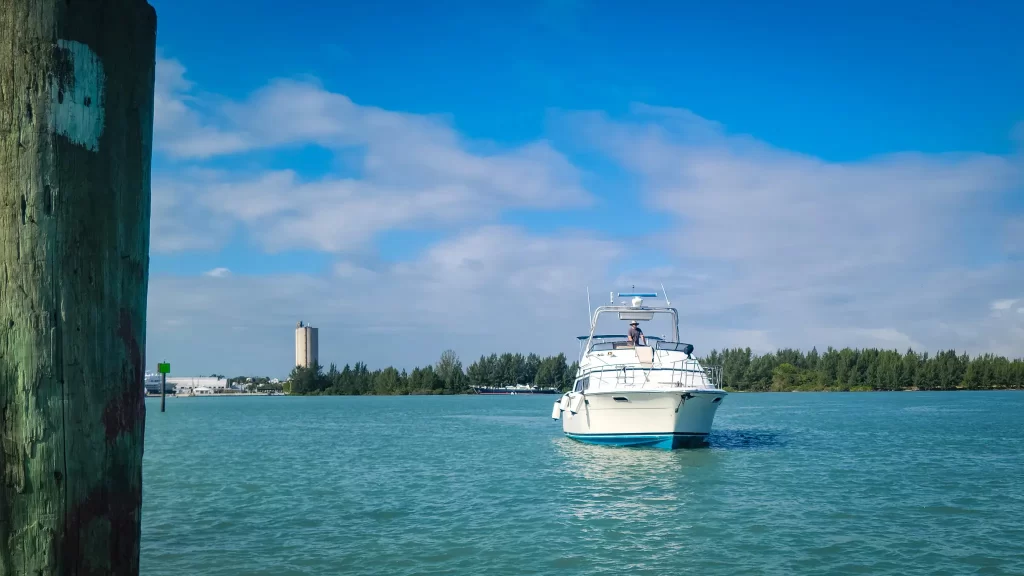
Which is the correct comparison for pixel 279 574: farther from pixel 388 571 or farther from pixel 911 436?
pixel 911 436

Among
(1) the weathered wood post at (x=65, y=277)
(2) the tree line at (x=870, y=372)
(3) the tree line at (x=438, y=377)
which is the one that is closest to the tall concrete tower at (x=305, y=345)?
(3) the tree line at (x=438, y=377)

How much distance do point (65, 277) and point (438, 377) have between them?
595 feet

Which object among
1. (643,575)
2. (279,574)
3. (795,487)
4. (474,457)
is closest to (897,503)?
(795,487)

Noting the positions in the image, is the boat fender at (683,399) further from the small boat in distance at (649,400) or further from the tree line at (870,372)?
the tree line at (870,372)

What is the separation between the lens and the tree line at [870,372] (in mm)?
167000

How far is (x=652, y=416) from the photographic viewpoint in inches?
1152

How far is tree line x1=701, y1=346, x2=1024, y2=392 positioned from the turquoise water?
140 metres

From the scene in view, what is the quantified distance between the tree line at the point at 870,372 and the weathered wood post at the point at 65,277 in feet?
544

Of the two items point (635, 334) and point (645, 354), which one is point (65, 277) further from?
point (635, 334)

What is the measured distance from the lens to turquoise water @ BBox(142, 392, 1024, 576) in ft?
43.7

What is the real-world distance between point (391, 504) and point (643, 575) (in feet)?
28.3

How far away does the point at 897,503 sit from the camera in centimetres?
1880

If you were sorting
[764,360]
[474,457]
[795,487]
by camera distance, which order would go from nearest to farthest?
1. [795,487]
2. [474,457]
3. [764,360]

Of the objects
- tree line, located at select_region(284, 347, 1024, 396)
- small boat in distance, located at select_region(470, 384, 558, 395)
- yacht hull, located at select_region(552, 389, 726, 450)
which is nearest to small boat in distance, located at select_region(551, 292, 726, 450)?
yacht hull, located at select_region(552, 389, 726, 450)
